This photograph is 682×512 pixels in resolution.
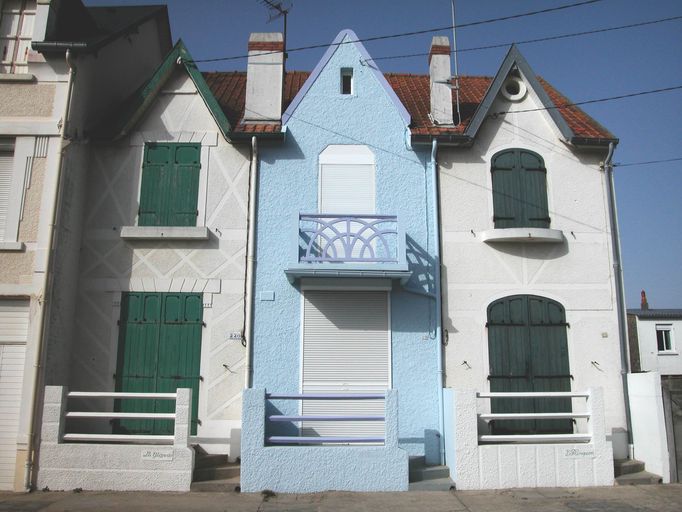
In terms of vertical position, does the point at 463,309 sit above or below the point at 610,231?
below

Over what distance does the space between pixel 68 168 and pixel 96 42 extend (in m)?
2.43

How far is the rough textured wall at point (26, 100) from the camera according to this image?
32.7 ft

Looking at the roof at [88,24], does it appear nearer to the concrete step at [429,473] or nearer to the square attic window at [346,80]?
the square attic window at [346,80]

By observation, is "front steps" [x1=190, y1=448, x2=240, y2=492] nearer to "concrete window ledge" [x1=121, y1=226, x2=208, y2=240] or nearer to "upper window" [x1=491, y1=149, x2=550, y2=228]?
"concrete window ledge" [x1=121, y1=226, x2=208, y2=240]

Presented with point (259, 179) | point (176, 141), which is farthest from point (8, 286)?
point (259, 179)

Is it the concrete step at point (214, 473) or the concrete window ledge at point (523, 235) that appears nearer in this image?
the concrete step at point (214, 473)

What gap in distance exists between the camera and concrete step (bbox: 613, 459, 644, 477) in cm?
926

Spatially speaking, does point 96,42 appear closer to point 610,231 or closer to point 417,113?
point 417,113

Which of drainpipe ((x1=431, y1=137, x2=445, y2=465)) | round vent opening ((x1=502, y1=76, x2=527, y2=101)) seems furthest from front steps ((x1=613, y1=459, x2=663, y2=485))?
round vent opening ((x1=502, y1=76, x2=527, y2=101))

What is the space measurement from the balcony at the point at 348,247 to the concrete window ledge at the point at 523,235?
5.75 feet

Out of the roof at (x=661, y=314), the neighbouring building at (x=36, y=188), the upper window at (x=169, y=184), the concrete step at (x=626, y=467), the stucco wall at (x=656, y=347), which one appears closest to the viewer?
the neighbouring building at (x=36, y=188)

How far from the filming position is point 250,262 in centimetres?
1035

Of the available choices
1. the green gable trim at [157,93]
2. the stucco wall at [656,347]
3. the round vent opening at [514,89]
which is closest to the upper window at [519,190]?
the round vent opening at [514,89]

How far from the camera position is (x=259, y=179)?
10.8 m
